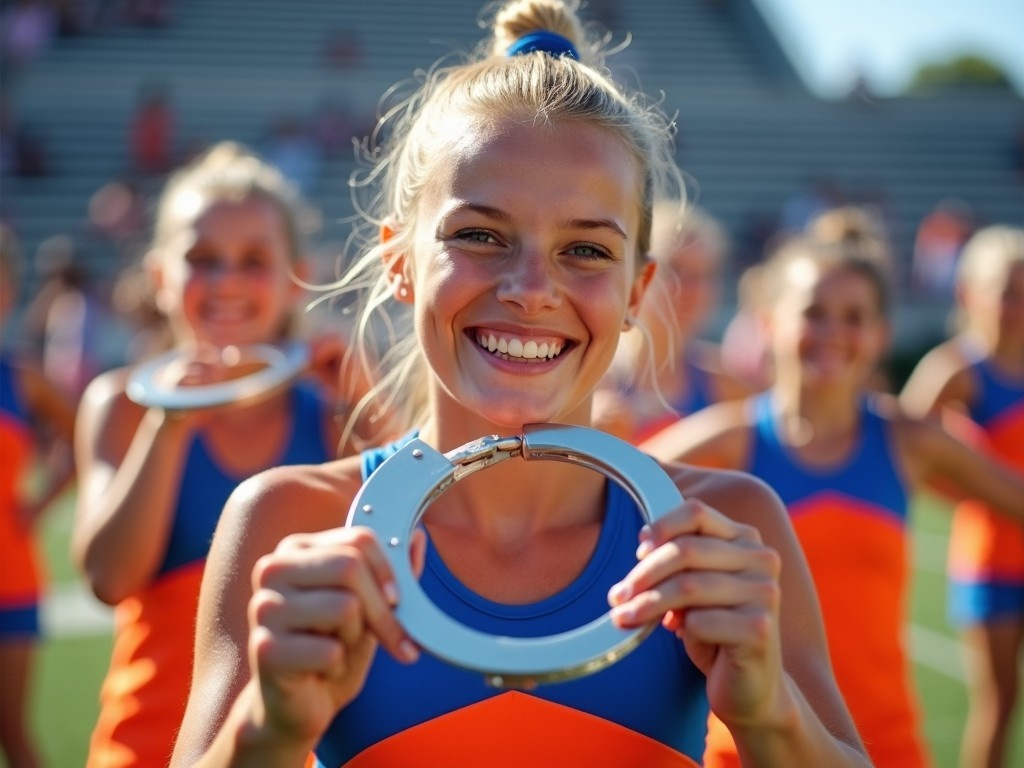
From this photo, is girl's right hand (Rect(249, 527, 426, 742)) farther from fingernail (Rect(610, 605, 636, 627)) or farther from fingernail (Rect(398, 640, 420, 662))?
fingernail (Rect(610, 605, 636, 627))

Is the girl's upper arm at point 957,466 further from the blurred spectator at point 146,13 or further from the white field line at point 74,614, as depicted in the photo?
the blurred spectator at point 146,13

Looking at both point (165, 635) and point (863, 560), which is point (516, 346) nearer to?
point (165, 635)

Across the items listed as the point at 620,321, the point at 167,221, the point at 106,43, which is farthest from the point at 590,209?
the point at 106,43

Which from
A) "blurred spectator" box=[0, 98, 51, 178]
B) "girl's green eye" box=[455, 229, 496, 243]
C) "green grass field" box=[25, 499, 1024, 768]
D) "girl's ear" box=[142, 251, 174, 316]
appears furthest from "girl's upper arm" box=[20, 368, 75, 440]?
"blurred spectator" box=[0, 98, 51, 178]

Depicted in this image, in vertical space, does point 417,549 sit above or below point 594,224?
below

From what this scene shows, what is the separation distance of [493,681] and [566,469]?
0.68m

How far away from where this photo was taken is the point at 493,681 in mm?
1366

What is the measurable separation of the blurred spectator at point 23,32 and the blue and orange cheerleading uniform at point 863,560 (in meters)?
20.7

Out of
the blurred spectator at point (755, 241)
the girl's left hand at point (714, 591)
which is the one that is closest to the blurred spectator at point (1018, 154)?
the blurred spectator at point (755, 241)

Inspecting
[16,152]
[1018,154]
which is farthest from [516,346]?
[1018,154]

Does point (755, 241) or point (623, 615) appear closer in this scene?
point (623, 615)

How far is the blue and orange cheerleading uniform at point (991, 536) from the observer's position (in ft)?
17.0

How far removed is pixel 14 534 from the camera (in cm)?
479

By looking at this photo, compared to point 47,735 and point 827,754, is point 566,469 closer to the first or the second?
point 827,754
